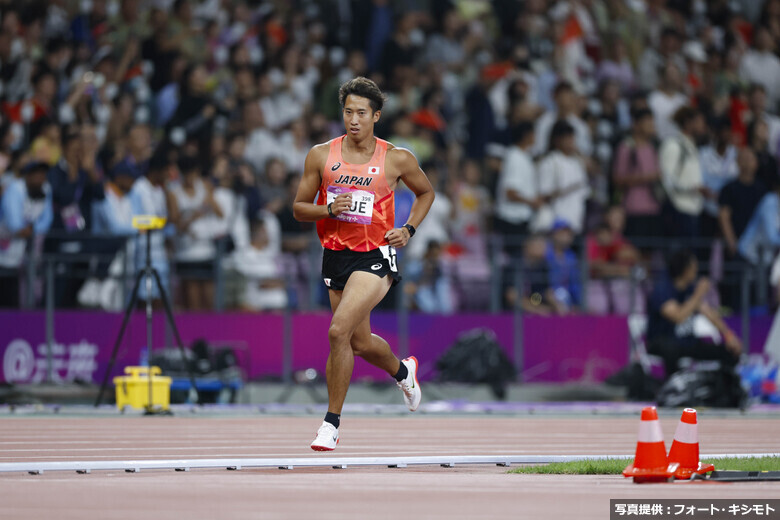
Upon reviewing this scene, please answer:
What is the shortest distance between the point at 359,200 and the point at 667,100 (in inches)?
513

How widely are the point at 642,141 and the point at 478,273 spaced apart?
3.65 meters

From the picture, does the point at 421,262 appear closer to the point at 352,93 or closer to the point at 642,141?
the point at 642,141

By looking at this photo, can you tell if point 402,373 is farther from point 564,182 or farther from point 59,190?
point 564,182

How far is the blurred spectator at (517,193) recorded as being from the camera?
20234 millimetres

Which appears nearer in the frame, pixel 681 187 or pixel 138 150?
pixel 138 150

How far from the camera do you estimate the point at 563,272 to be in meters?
19.5

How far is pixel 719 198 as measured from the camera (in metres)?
21.3

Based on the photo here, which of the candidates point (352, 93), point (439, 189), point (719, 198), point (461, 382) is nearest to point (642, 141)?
point (719, 198)

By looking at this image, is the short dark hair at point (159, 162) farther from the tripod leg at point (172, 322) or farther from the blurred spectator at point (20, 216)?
the tripod leg at point (172, 322)

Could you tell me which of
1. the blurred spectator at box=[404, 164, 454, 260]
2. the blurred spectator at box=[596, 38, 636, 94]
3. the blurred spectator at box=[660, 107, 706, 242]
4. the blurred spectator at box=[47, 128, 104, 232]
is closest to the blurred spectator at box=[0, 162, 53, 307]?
the blurred spectator at box=[47, 128, 104, 232]

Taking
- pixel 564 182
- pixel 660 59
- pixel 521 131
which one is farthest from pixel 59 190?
pixel 660 59

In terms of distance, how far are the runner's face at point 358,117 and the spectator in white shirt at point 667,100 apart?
40.1 feet

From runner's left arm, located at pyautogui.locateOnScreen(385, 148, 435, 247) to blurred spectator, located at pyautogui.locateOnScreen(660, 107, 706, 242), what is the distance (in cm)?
1024

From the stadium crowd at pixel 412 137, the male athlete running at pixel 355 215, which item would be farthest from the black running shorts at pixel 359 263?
the stadium crowd at pixel 412 137
